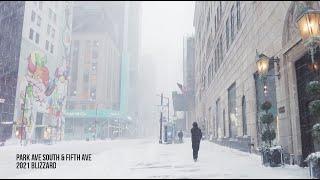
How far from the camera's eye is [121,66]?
153 metres

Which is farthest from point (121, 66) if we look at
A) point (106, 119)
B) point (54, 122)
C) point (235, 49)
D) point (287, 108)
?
point (287, 108)

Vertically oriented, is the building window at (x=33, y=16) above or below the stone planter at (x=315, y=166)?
above

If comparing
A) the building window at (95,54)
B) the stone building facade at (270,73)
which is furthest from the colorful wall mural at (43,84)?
the building window at (95,54)

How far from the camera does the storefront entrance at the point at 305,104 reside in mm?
12812

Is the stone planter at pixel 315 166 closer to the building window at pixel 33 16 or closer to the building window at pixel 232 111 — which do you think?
the building window at pixel 232 111

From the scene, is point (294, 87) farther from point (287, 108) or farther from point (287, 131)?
point (287, 131)

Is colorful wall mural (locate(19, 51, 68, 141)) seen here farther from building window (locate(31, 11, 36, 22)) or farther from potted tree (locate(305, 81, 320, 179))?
potted tree (locate(305, 81, 320, 179))

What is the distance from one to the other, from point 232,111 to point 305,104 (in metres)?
→ 12.6

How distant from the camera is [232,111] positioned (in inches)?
1014

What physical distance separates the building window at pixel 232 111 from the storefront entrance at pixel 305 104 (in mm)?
11111

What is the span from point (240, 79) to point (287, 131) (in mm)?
8557

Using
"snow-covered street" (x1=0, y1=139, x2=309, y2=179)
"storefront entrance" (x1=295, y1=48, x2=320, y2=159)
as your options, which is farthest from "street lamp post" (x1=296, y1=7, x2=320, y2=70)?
"snow-covered street" (x1=0, y1=139, x2=309, y2=179)

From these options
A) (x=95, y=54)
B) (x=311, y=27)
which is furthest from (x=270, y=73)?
(x=95, y=54)

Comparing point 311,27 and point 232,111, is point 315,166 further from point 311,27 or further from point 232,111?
point 232,111
